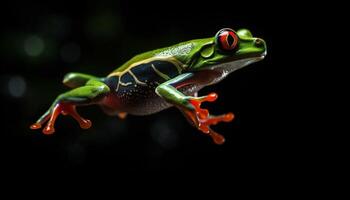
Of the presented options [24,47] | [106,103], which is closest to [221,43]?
[106,103]

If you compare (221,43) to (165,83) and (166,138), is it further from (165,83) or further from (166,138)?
(166,138)

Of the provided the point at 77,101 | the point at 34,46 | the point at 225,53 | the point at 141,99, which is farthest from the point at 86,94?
the point at 34,46

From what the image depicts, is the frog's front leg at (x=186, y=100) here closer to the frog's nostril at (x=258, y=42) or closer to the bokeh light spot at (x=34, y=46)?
the frog's nostril at (x=258, y=42)

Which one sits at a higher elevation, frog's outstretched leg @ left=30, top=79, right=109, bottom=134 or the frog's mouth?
the frog's mouth

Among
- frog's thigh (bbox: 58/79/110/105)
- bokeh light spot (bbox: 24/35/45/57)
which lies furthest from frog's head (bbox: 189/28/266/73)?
bokeh light spot (bbox: 24/35/45/57)

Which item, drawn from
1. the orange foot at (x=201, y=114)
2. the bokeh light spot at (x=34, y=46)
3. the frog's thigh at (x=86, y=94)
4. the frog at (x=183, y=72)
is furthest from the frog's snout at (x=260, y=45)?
the bokeh light spot at (x=34, y=46)

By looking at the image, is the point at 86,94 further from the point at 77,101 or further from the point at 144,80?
the point at 144,80

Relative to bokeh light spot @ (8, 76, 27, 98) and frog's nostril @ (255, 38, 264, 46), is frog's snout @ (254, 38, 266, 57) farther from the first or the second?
bokeh light spot @ (8, 76, 27, 98)
